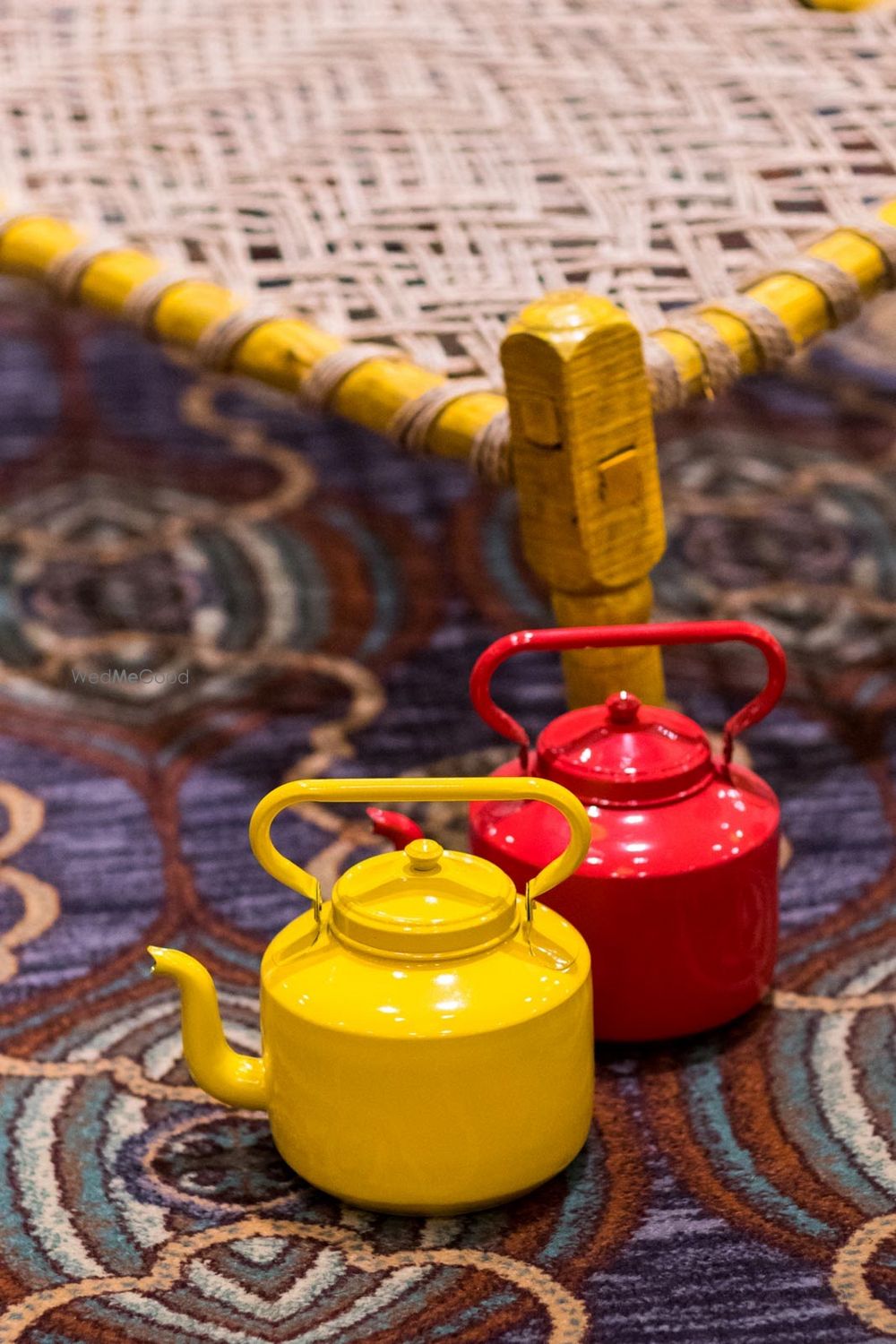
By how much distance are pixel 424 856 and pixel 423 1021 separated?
0.23ft

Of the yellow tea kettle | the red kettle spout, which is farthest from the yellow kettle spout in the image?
the red kettle spout

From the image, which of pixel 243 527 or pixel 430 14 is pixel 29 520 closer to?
pixel 243 527

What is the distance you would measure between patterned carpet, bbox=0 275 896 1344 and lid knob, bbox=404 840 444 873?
0.51 feet

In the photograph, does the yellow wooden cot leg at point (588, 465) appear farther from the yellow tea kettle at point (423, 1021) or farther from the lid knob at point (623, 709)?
the yellow tea kettle at point (423, 1021)

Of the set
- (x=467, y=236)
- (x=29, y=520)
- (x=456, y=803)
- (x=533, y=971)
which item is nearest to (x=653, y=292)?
(x=467, y=236)

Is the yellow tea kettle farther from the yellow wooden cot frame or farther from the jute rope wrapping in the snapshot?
the jute rope wrapping

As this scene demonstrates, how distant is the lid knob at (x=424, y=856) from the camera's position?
0.73 meters

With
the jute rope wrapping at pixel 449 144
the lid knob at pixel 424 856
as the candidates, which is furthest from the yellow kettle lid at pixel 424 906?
the jute rope wrapping at pixel 449 144

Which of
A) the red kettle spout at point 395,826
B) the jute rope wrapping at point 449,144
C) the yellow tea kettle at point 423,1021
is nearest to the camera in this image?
the yellow tea kettle at point 423,1021

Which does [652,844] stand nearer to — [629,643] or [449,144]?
[629,643]

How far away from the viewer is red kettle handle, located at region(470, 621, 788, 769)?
0.80 meters

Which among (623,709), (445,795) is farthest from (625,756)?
(445,795)

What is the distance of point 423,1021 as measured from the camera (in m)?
0.70

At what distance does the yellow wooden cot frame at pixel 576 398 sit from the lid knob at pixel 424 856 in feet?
0.62
